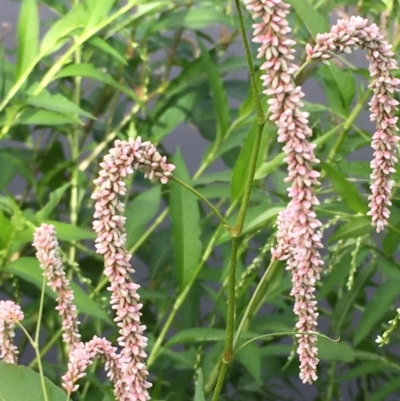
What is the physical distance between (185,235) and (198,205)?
0.06 meters

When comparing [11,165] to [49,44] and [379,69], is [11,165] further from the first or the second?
[379,69]

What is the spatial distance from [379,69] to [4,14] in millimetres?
652

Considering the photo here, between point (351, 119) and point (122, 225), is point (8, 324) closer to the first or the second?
point (122, 225)

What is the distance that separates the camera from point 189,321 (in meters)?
0.49

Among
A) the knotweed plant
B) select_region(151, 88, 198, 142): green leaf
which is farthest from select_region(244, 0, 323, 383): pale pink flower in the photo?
select_region(151, 88, 198, 142): green leaf

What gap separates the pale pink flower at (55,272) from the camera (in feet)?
0.77

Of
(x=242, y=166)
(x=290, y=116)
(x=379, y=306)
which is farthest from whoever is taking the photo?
(x=379, y=306)

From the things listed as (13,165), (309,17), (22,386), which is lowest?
(22,386)

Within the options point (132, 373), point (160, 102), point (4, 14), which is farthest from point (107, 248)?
point (4, 14)

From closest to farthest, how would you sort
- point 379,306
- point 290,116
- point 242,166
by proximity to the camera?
point 290,116 < point 242,166 < point 379,306

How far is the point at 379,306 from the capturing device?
17.3 inches

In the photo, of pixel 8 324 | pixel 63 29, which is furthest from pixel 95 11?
pixel 8 324

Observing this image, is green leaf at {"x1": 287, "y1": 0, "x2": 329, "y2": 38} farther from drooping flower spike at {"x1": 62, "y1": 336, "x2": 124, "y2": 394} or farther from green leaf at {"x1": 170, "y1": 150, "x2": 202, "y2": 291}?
drooping flower spike at {"x1": 62, "y1": 336, "x2": 124, "y2": 394}

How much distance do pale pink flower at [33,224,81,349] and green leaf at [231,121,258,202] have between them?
122 millimetres
